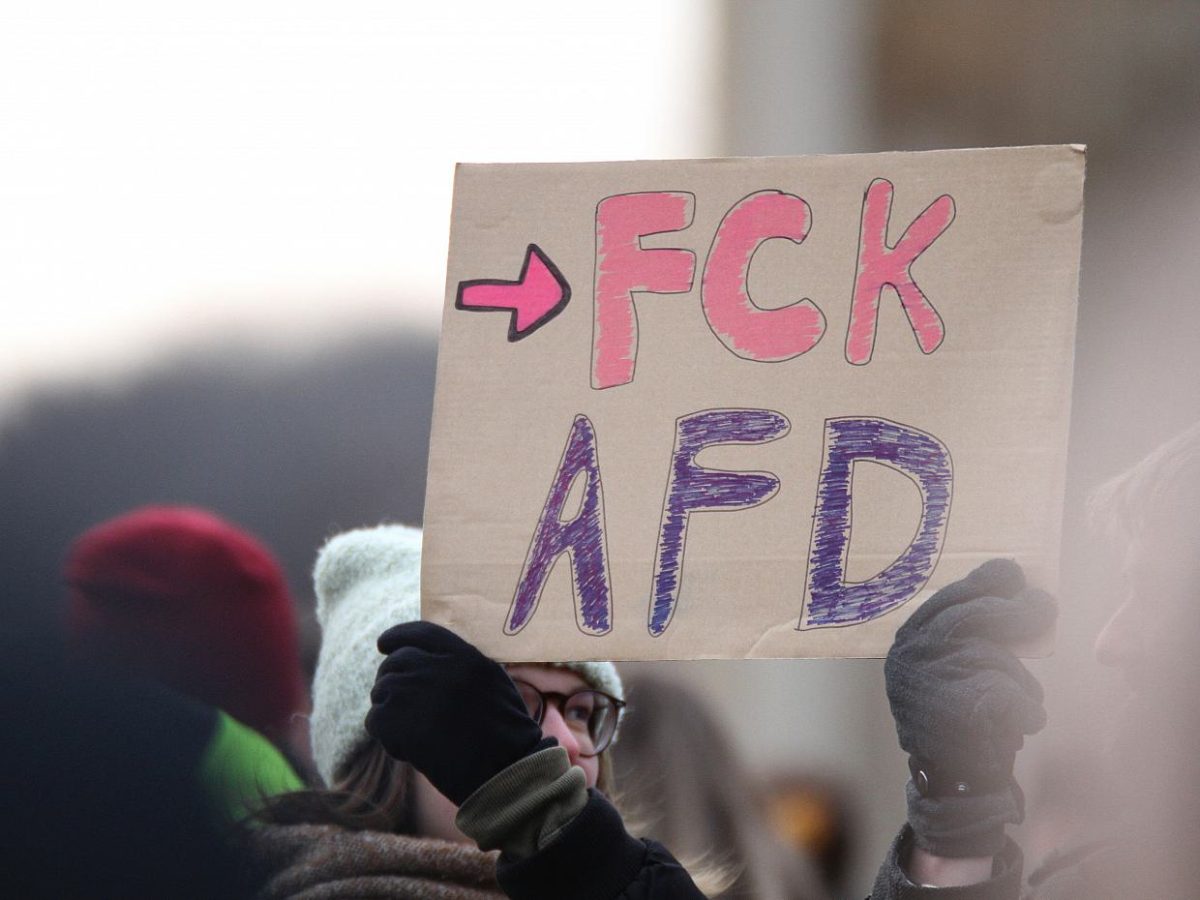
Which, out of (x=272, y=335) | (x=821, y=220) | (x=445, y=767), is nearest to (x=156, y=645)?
(x=272, y=335)

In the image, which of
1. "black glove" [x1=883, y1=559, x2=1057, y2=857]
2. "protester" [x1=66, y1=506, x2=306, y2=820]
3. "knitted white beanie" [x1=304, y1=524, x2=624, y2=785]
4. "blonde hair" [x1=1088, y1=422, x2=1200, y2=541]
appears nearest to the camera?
"black glove" [x1=883, y1=559, x2=1057, y2=857]

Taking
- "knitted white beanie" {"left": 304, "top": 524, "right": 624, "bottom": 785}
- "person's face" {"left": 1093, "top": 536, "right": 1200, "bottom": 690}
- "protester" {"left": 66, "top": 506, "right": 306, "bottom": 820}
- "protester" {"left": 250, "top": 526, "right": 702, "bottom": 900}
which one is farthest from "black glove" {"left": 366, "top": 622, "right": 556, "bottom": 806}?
"protester" {"left": 66, "top": 506, "right": 306, "bottom": 820}

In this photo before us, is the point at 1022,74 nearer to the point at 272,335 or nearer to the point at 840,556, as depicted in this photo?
the point at 272,335

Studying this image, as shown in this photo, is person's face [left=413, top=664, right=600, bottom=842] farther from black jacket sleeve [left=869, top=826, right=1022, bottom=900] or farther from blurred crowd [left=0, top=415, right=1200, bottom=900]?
black jacket sleeve [left=869, top=826, right=1022, bottom=900]

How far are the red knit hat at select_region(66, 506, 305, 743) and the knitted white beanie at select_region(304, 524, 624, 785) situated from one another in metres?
0.49

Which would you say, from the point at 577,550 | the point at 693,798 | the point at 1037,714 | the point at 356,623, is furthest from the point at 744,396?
the point at 693,798

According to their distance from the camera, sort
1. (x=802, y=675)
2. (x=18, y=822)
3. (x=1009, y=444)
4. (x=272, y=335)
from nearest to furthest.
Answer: (x=1009, y=444), (x=18, y=822), (x=272, y=335), (x=802, y=675)

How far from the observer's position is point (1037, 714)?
0.80 m

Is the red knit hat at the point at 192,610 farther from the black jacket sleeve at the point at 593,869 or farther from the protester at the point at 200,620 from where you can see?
the black jacket sleeve at the point at 593,869

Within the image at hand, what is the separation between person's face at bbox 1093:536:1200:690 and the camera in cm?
89

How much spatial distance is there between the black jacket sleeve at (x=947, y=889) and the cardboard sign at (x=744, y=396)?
157 millimetres

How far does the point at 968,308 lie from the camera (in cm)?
89

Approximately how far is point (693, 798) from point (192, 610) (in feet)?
2.62

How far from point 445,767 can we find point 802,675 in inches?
→ 75.7
